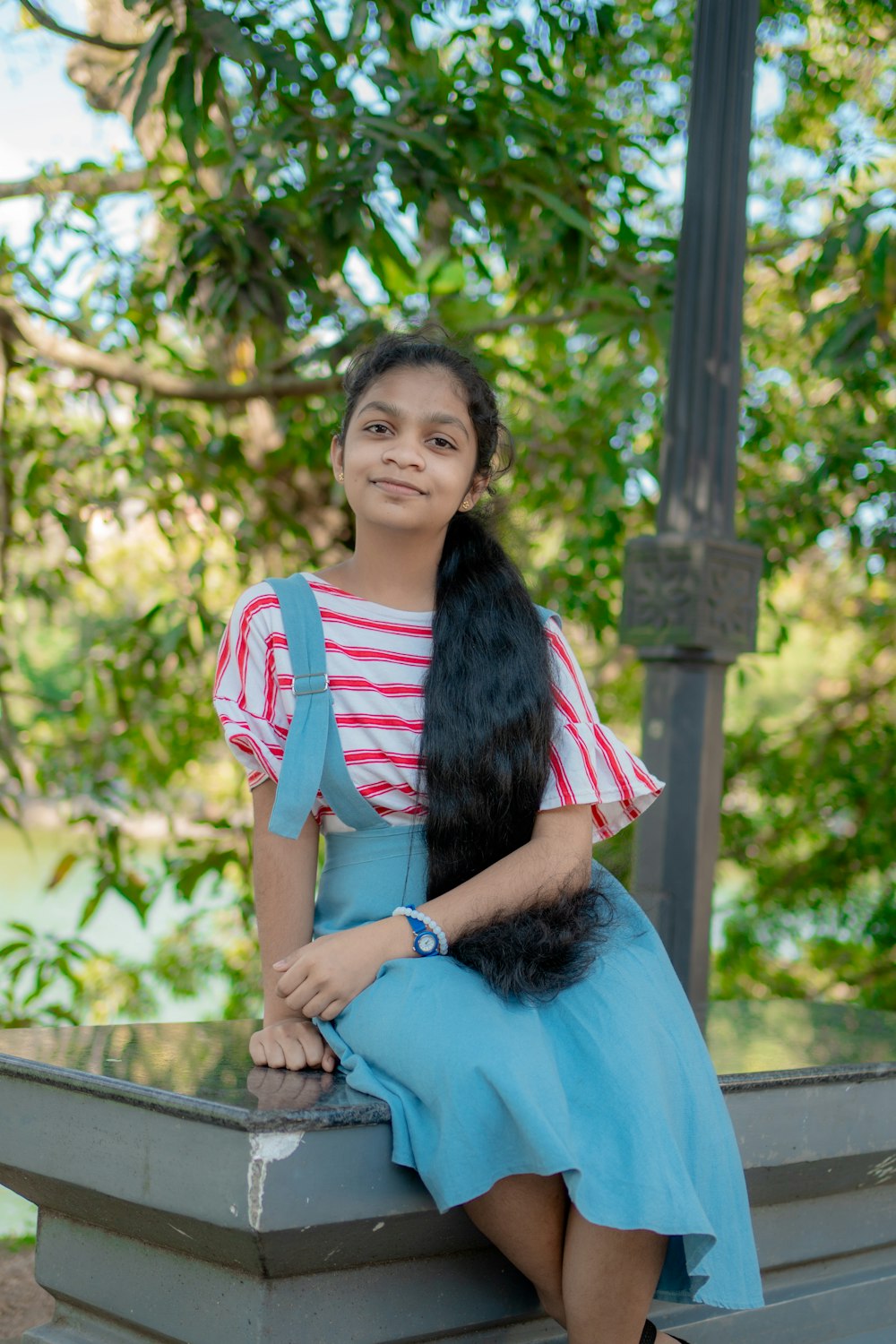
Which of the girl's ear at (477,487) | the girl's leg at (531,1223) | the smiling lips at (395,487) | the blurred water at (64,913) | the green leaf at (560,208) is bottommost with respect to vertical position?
the blurred water at (64,913)

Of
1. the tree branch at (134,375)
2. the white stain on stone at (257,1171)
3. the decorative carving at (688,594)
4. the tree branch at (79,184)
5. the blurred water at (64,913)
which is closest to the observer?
the white stain on stone at (257,1171)

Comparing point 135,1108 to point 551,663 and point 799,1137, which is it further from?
point 799,1137

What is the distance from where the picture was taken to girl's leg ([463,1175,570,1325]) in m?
1.54

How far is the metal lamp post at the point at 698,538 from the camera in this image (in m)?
2.84

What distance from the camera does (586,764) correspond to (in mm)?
1848

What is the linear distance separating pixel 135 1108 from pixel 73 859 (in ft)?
7.87

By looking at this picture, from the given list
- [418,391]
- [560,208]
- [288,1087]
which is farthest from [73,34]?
[288,1087]

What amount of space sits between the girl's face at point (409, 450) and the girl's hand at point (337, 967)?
0.56 m

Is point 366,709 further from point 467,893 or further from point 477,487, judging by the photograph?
point 477,487

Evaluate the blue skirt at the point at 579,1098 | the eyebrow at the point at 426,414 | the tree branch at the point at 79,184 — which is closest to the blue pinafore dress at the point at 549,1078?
the blue skirt at the point at 579,1098

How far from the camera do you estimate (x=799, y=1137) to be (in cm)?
200

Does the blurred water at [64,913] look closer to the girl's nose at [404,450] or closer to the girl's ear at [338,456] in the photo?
the girl's ear at [338,456]

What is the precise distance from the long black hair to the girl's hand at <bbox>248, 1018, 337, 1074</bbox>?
206 millimetres

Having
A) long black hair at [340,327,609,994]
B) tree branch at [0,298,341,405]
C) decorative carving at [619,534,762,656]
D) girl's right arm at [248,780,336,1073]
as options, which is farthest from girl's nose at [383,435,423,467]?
tree branch at [0,298,341,405]
